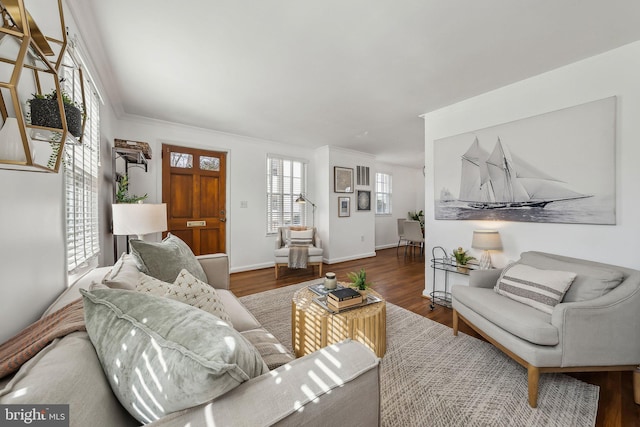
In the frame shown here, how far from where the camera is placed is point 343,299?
1.80 m

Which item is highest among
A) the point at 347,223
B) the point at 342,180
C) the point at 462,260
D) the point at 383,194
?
the point at 342,180

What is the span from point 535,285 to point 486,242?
73 centimetres

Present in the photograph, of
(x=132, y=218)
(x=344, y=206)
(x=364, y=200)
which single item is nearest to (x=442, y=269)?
(x=344, y=206)

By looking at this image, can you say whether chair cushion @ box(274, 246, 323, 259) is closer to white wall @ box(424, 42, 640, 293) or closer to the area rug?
the area rug

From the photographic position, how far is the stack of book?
1.79 meters

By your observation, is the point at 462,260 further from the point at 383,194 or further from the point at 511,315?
the point at 383,194

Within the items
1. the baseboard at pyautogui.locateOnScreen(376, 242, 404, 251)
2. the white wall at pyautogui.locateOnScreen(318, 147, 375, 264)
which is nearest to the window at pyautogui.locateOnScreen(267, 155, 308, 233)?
the white wall at pyautogui.locateOnScreen(318, 147, 375, 264)

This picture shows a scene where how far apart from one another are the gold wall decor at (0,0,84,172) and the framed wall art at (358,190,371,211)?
4890 millimetres

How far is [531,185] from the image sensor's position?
2.37 metres

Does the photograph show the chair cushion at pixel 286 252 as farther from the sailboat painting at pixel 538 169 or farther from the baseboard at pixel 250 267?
the sailboat painting at pixel 538 169

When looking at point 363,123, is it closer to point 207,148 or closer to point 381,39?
point 381,39

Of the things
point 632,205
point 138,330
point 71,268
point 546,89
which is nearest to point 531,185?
point 632,205

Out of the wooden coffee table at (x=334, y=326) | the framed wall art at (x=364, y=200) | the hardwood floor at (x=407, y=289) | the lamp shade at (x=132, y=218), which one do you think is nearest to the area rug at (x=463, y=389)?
the hardwood floor at (x=407, y=289)

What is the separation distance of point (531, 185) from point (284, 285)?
3.23 meters
